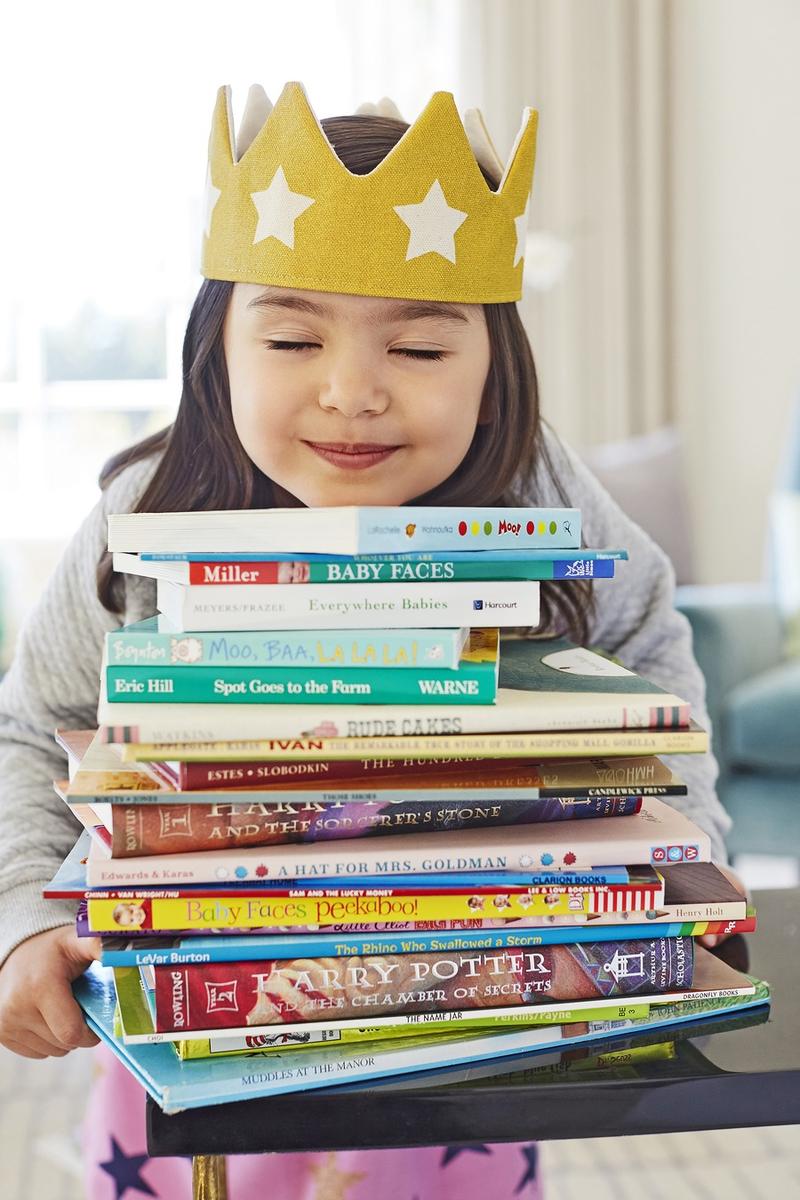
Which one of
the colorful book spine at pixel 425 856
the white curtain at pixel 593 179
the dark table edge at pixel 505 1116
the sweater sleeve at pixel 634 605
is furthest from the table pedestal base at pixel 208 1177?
the white curtain at pixel 593 179

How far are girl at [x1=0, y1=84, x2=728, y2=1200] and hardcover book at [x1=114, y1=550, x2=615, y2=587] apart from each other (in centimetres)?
21

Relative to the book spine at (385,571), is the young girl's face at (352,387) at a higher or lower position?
higher

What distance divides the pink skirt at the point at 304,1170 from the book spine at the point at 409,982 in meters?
0.32

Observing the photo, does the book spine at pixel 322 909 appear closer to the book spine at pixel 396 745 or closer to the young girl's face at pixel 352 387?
the book spine at pixel 396 745

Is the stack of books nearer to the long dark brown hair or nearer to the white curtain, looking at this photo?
the long dark brown hair

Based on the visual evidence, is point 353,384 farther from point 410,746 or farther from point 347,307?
point 410,746

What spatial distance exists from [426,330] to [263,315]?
0.12 metres

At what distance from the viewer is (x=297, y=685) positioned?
0.62 metres

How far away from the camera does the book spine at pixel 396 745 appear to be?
23.6 inches

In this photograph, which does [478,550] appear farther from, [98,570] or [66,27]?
[66,27]

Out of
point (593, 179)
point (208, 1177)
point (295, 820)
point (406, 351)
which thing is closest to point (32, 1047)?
point (208, 1177)

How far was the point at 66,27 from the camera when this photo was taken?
378cm

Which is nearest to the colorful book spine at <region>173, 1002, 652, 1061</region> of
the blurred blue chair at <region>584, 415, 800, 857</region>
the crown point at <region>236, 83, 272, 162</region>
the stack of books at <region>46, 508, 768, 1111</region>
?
the stack of books at <region>46, 508, 768, 1111</region>

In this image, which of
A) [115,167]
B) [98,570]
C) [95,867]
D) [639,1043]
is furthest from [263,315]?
[115,167]
